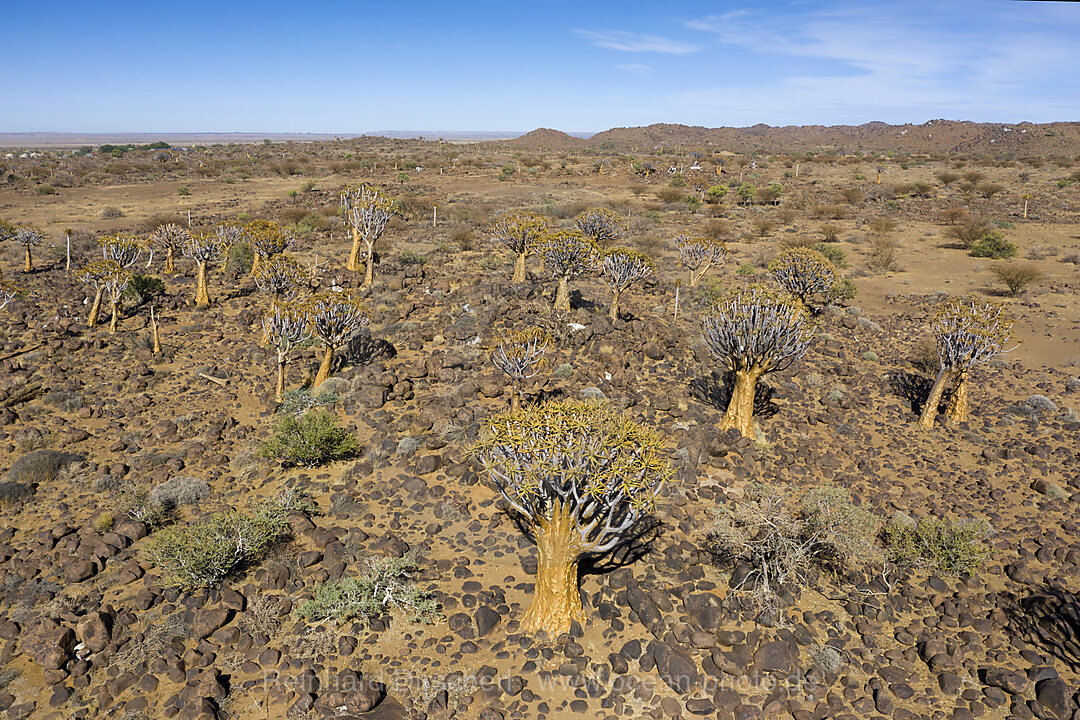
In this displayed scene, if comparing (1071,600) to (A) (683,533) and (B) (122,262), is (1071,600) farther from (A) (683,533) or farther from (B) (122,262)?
(B) (122,262)

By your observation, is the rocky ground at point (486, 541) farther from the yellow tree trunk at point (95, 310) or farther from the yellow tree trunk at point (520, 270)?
the yellow tree trunk at point (520, 270)

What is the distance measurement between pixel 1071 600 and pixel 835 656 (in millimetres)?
3035

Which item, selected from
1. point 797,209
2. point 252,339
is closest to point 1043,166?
point 797,209

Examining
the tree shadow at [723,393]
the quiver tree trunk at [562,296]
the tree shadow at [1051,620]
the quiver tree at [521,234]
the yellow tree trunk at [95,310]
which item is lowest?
the tree shadow at [1051,620]

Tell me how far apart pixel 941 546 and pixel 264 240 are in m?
19.1

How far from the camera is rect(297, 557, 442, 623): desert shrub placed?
21.3 ft

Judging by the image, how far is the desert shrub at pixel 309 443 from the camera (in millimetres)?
9516

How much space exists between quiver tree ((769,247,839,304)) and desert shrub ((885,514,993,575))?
10.4 m

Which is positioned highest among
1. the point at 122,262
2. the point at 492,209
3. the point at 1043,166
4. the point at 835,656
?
the point at 1043,166

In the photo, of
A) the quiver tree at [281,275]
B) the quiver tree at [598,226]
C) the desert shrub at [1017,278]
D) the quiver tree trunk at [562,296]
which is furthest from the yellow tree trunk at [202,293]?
the desert shrub at [1017,278]

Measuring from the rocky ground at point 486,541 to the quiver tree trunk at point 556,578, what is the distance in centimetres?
23

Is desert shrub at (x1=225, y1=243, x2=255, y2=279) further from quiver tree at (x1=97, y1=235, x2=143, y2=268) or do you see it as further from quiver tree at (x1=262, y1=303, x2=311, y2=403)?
quiver tree at (x1=262, y1=303, x2=311, y2=403)

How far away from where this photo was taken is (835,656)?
605 centimetres

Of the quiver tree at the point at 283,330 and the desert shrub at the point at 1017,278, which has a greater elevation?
the desert shrub at the point at 1017,278
